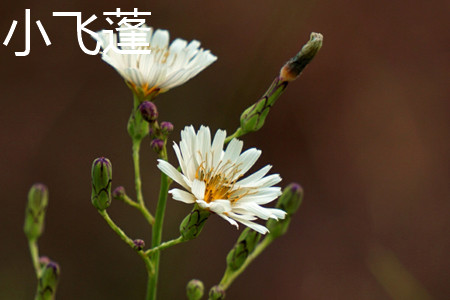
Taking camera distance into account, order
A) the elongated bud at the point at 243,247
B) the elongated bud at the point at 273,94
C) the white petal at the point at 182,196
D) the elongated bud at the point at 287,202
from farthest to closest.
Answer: the elongated bud at the point at 287,202
the elongated bud at the point at 243,247
the elongated bud at the point at 273,94
the white petal at the point at 182,196

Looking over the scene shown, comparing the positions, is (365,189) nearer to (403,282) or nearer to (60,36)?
(403,282)

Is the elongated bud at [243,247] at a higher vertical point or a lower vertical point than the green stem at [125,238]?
lower

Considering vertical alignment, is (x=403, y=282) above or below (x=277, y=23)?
below

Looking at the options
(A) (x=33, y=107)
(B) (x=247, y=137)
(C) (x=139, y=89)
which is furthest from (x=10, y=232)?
(C) (x=139, y=89)

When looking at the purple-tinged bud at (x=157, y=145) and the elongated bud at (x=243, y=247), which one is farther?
the elongated bud at (x=243, y=247)

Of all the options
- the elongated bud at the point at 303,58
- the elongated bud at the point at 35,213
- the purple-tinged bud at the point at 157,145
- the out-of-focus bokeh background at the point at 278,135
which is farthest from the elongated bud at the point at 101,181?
the out-of-focus bokeh background at the point at 278,135

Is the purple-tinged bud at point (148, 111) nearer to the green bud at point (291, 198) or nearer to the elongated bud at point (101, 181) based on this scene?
the elongated bud at point (101, 181)

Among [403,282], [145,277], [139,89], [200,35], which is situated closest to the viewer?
[139,89]
